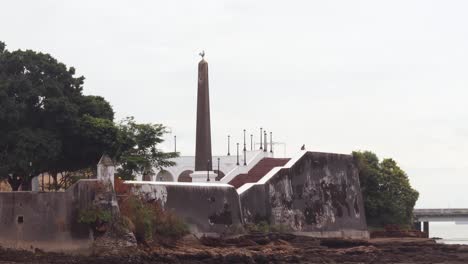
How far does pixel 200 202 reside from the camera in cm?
3253

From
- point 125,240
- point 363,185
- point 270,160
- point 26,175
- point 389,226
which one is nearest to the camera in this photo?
point 125,240

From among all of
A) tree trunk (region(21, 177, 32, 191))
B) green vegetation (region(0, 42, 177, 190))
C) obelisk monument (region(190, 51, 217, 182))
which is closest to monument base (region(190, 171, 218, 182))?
obelisk monument (region(190, 51, 217, 182))

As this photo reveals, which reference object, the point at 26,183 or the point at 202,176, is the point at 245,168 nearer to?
→ the point at 202,176

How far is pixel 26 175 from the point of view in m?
38.7

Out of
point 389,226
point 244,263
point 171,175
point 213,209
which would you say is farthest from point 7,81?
point 171,175

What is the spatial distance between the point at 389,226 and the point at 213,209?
19.6 meters

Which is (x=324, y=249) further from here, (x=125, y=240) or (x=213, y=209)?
(x=125, y=240)

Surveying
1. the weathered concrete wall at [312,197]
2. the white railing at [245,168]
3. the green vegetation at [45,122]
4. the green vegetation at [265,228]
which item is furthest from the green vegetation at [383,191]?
the green vegetation at [45,122]

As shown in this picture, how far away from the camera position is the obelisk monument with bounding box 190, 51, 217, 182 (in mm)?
44062

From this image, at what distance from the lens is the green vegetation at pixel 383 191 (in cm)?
5284

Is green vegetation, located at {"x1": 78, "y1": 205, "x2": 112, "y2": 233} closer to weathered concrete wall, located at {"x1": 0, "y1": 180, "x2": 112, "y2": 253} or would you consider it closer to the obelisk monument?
weathered concrete wall, located at {"x1": 0, "y1": 180, "x2": 112, "y2": 253}

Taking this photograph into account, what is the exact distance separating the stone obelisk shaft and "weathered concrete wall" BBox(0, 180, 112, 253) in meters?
17.2

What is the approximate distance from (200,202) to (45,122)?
9157 millimetres

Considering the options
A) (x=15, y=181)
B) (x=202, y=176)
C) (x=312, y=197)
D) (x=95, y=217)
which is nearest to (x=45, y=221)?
(x=95, y=217)
